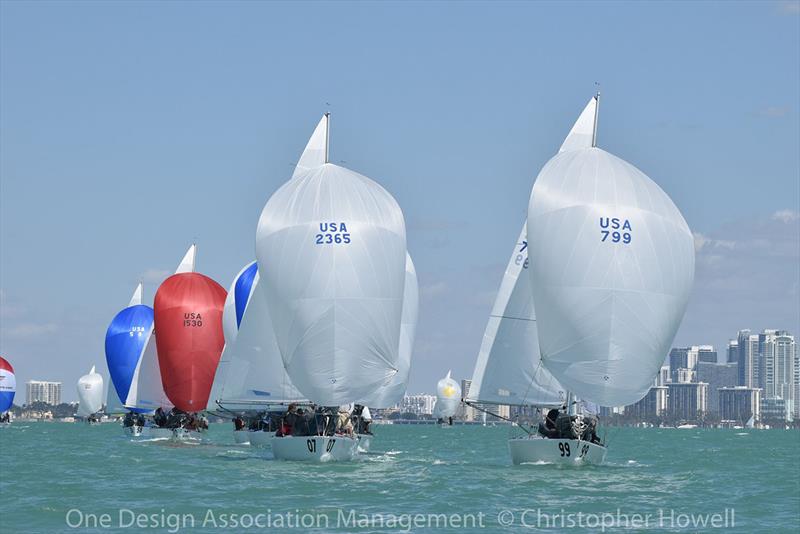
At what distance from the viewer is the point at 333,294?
46.1m

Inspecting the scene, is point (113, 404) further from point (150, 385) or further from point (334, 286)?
point (334, 286)

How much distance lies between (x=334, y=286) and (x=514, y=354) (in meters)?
5.95

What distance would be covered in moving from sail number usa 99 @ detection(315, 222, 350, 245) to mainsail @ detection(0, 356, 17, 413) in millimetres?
90690

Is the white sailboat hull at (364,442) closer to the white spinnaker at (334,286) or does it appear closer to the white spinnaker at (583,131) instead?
the white spinnaker at (334,286)

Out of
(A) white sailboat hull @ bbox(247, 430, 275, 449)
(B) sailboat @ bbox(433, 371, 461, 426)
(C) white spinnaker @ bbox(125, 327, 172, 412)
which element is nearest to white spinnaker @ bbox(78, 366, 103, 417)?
(B) sailboat @ bbox(433, 371, 461, 426)

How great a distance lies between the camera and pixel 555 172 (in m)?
43.3

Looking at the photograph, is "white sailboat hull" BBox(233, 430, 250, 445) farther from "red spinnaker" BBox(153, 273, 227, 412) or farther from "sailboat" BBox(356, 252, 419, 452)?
"sailboat" BBox(356, 252, 419, 452)

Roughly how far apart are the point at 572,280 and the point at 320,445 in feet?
31.6

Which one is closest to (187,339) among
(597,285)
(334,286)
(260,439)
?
(260,439)

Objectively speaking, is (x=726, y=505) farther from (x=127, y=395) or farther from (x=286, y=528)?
(x=127, y=395)

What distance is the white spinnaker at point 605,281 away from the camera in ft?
137

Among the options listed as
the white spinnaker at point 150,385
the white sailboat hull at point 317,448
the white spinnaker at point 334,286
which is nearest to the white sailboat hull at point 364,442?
the white sailboat hull at point 317,448

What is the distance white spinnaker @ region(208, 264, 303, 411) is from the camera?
174 feet

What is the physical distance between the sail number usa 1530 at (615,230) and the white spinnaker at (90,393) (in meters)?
115
